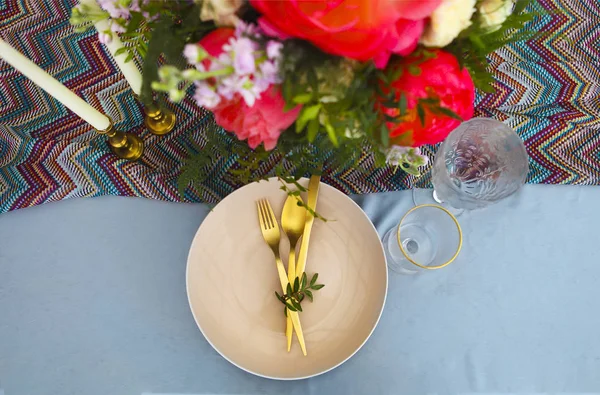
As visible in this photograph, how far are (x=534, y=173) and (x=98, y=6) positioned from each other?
1.81ft

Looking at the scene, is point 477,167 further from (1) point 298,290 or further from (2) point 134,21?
(2) point 134,21

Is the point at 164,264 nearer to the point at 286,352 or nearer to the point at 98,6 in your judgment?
the point at 286,352

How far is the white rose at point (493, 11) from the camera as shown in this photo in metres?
0.29

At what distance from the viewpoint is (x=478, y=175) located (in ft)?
1.89

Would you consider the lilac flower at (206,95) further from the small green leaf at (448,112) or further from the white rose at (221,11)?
the small green leaf at (448,112)

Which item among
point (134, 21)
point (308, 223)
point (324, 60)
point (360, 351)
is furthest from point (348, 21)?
point (360, 351)

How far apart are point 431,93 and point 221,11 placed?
6.0 inches

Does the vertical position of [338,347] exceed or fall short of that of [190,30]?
it falls short

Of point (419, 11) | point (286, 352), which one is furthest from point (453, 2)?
point (286, 352)

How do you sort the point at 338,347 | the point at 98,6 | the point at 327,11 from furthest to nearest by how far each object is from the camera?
the point at 338,347
the point at 98,6
the point at 327,11

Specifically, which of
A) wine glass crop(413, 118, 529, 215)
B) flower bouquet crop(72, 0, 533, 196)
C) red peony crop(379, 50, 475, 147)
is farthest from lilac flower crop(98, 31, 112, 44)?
wine glass crop(413, 118, 529, 215)

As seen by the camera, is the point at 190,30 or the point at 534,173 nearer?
the point at 190,30

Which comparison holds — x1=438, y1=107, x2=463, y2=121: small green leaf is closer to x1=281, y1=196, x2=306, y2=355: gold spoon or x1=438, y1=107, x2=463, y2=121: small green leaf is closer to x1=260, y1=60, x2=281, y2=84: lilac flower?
x1=260, y1=60, x2=281, y2=84: lilac flower

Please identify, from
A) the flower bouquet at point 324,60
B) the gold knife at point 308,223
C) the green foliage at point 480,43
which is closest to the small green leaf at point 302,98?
the flower bouquet at point 324,60
